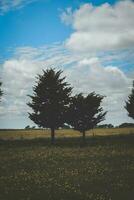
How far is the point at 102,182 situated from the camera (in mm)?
19766

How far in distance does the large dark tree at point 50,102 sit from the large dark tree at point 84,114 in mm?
1320

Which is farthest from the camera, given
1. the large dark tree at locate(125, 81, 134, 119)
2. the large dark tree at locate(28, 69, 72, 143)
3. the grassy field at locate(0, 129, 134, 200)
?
the large dark tree at locate(125, 81, 134, 119)

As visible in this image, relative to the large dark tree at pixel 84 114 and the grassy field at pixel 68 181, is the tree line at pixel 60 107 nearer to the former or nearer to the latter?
the large dark tree at pixel 84 114

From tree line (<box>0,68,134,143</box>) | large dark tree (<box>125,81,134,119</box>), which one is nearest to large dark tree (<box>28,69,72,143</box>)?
tree line (<box>0,68,134,143</box>)

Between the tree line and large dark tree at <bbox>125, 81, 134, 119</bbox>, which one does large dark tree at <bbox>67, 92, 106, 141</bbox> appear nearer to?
the tree line

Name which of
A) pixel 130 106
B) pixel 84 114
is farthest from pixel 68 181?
pixel 130 106

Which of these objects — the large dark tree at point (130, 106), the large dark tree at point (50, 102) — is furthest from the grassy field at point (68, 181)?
the large dark tree at point (130, 106)

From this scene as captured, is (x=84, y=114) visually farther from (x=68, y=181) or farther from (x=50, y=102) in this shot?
(x=68, y=181)

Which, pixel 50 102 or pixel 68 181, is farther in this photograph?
pixel 50 102

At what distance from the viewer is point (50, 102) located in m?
58.2

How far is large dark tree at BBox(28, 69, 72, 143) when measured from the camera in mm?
57231

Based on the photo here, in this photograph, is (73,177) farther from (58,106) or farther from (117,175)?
(58,106)

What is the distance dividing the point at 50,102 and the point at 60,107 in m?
1.77

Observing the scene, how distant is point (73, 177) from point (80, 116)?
3627 centimetres
